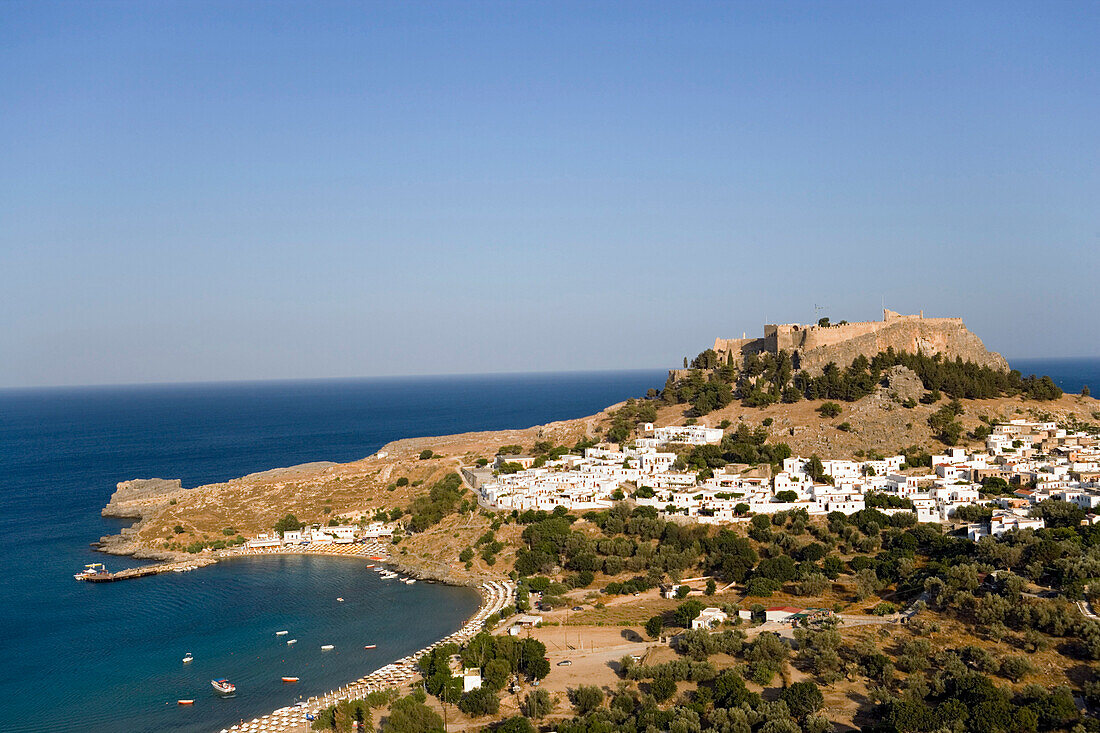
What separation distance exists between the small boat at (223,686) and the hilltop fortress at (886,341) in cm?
→ 4148

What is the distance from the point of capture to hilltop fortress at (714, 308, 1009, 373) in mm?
55562

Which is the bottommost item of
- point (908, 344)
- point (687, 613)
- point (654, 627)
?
point (654, 627)

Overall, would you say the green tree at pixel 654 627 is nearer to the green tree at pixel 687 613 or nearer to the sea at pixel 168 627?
the green tree at pixel 687 613

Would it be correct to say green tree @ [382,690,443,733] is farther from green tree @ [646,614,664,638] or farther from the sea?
green tree @ [646,614,664,638]

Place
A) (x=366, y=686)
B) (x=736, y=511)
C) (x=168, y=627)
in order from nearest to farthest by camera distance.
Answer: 1. (x=366, y=686)
2. (x=168, y=627)
3. (x=736, y=511)

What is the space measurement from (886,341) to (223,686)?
45858mm

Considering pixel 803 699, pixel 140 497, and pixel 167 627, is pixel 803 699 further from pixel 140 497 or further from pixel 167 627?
pixel 140 497

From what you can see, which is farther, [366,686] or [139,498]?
[139,498]

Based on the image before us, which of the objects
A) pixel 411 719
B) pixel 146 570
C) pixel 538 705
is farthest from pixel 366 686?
pixel 146 570

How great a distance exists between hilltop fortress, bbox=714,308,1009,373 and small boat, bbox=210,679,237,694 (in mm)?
41484

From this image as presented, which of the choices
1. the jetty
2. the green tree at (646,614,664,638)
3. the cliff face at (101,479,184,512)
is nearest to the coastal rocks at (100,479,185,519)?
the cliff face at (101,479,184,512)

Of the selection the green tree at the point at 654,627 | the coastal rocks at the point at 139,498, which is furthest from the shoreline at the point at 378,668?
the coastal rocks at the point at 139,498

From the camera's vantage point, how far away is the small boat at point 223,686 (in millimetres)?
27797

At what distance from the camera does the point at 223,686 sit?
91.7 feet
